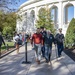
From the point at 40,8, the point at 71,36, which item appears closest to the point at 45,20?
the point at 40,8

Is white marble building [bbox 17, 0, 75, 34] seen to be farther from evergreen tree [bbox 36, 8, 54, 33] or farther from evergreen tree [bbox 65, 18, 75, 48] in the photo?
evergreen tree [bbox 65, 18, 75, 48]

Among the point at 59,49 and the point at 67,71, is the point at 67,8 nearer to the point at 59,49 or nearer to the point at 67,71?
the point at 59,49

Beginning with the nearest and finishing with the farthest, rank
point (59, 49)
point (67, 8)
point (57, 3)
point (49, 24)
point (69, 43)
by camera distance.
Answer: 1. point (59, 49)
2. point (69, 43)
3. point (49, 24)
4. point (57, 3)
5. point (67, 8)

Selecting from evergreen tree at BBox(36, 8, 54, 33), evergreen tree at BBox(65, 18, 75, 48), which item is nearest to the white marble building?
evergreen tree at BBox(36, 8, 54, 33)

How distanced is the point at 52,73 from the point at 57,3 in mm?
49188

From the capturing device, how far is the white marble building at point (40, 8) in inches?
2296

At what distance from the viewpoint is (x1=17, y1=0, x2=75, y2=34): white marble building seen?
5831cm

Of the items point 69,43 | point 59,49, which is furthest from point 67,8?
point 59,49

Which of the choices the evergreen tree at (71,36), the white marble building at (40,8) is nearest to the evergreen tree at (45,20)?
the white marble building at (40,8)

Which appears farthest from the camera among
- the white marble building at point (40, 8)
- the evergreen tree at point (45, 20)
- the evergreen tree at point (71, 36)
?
the white marble building at point (40, 8)

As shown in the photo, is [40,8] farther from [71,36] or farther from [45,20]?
[71,36]

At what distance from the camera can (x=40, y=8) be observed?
6053 centimetres

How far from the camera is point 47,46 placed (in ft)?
48.9

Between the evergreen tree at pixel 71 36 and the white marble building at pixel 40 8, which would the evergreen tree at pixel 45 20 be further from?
the evergreen tree at pixel 71 36
